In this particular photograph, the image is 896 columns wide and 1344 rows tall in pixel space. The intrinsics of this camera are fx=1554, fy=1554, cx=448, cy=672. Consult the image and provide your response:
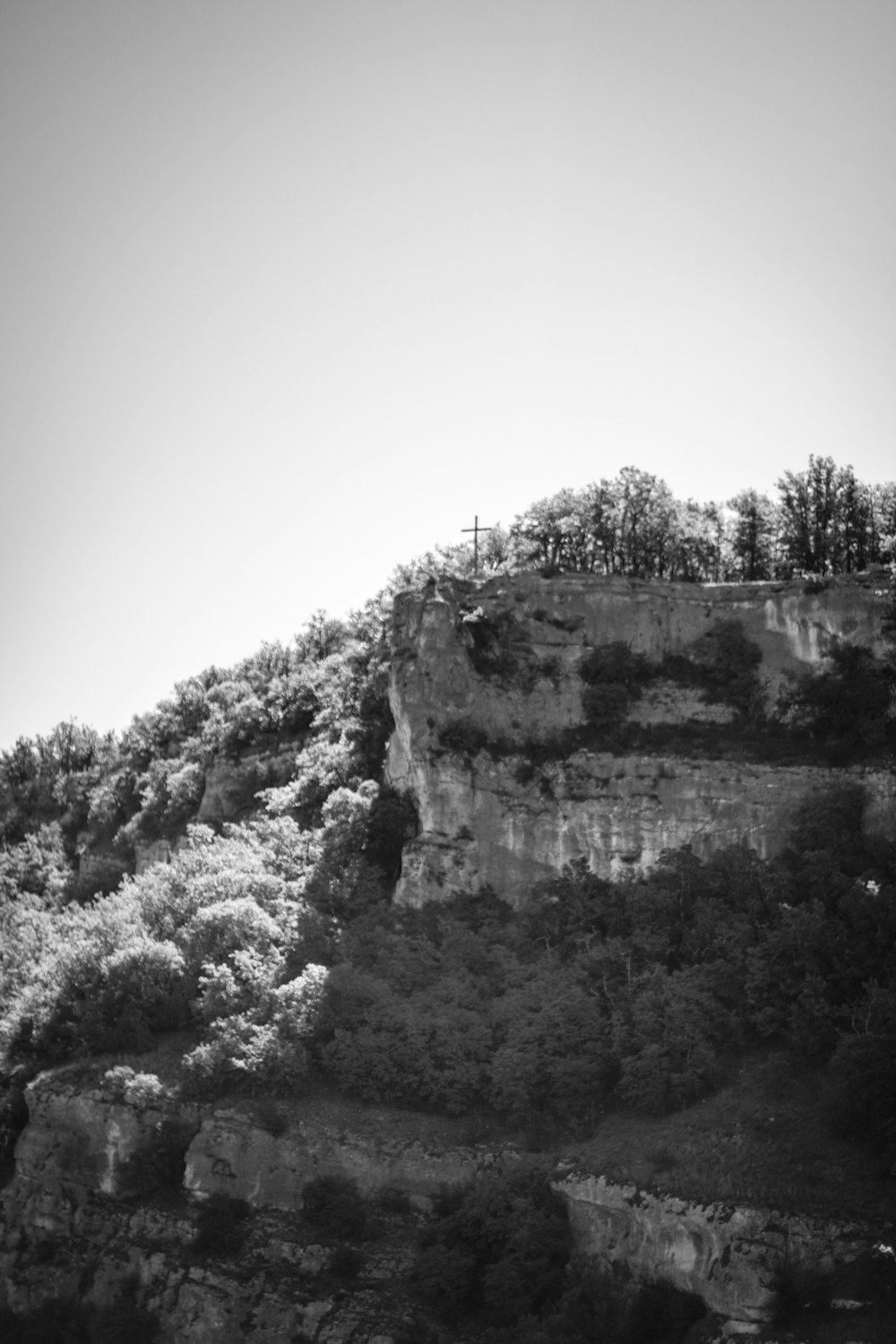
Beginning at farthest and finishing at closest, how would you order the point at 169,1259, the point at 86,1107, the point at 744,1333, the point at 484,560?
the point at 484,560 < the point at 86,1107 < the point at 169,1259 < the point at 744,1333

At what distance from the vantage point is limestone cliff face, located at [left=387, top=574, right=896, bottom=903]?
72.1 meters

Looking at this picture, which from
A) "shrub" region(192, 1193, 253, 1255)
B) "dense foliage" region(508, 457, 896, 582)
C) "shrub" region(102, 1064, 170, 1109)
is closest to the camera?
"shrub" region(192, 1193, 253, 1255)

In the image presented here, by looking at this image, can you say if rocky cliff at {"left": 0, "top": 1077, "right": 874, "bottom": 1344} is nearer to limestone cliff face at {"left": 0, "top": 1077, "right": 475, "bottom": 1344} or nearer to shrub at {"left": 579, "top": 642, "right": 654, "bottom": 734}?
limestone cliff face at {"left": 0, "top": 1077, "right": 475, "bottom": 1344}

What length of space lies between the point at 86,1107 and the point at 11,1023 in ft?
27.8

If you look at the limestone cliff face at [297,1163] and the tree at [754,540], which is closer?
the limestone cliff face at [297,1163]

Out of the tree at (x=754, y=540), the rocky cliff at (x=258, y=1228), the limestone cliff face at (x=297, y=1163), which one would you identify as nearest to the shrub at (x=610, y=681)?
the tree at (x=754, y=540)

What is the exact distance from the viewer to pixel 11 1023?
73.5 meters

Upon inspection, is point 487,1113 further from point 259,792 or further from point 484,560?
point 484,560

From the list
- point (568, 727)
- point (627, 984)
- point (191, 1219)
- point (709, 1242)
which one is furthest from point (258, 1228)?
point (568, 727)

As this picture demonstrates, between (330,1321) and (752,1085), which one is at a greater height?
(752,1085)

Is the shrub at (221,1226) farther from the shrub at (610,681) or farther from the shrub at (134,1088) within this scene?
the shrub at (610,681)

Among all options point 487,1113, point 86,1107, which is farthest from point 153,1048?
point 487,1113

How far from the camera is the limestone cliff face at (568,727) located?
237 ft

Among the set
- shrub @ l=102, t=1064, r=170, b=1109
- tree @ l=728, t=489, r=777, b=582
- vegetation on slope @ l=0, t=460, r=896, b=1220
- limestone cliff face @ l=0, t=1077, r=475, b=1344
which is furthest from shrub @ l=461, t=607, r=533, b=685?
shrub @ l=102, t=1064, r=170, b=1109
